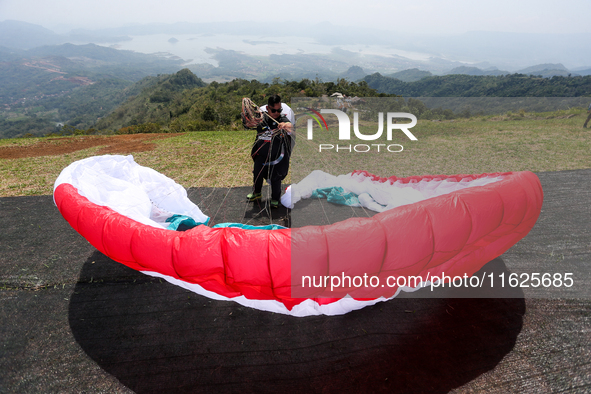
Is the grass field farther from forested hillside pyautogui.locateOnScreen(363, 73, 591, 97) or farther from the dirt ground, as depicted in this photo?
forested hillside pyautogui.locateOnScreen(363, 73, 591, 97)

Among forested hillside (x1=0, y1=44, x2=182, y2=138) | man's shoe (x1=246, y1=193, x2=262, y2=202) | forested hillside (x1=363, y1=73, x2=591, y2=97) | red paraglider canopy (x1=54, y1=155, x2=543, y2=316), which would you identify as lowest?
man's shoe (x1=246, y1=193, x2=262, y2=202)

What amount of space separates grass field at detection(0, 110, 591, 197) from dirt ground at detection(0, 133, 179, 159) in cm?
59

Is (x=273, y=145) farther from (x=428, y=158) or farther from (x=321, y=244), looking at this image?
(x=428, y=158)

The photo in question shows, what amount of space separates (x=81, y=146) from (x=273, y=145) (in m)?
7.21

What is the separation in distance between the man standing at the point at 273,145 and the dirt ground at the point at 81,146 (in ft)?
16.3

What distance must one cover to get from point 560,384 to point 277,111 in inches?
120

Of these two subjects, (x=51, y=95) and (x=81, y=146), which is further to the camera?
(x=51, y=95)

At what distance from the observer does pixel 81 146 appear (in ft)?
24.5

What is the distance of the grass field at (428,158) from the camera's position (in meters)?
4.19

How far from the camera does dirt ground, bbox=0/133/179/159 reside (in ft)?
22.2

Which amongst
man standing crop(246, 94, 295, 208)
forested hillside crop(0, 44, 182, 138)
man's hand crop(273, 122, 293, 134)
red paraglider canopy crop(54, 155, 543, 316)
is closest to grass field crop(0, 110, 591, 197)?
man standing crop(246, 94, 295, 208)

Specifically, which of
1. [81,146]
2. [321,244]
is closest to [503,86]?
[321,244]

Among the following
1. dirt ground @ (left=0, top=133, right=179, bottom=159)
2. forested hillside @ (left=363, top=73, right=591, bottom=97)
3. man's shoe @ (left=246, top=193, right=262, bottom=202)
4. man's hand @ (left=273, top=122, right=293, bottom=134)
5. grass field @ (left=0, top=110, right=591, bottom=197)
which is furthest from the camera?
forested hillside @ (left=363, top=73, right=591, bottom=97)

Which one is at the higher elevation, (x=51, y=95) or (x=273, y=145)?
(x=51, y=95)
